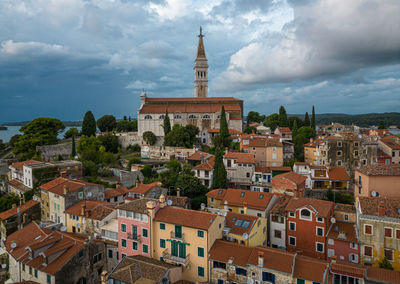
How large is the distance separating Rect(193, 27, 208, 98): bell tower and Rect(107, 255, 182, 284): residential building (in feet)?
298

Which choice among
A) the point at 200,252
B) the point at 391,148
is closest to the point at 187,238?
the point at 200,252

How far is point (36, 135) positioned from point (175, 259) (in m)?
56.1

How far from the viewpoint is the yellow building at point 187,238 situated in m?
24.3

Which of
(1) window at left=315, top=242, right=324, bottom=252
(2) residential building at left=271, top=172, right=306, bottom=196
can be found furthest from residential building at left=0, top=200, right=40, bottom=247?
(1) window at left=315, top=242, right=324, bottom=252

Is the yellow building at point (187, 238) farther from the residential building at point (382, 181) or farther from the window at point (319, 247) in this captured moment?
the residential building at point (382, 181)

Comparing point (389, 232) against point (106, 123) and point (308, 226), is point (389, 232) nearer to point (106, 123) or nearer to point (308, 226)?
point (308, 226)

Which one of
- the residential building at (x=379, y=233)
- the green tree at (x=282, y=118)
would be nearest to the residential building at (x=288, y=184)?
the residential building at (x=379, y=233)

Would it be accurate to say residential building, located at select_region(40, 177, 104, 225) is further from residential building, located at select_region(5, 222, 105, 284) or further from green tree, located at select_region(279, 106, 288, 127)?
green tree, located at select_region(279, 106, 288, 127)

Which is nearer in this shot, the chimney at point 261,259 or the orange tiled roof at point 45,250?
the chimney at point 261,259

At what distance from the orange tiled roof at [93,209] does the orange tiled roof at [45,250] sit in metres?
3.28

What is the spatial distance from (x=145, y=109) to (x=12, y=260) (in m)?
63.9

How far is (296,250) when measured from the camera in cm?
3036

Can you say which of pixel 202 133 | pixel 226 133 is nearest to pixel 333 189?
pixel 226 133

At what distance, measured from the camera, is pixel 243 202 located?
32.4 meters
